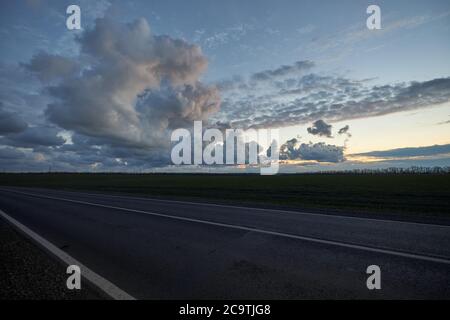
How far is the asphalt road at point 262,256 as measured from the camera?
3.77 metres

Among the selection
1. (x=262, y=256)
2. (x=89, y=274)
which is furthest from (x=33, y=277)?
(x=262, y=256)

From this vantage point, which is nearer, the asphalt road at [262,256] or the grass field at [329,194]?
the asphalt road at [262,256]

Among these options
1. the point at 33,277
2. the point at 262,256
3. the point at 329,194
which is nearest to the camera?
the point at 33,277

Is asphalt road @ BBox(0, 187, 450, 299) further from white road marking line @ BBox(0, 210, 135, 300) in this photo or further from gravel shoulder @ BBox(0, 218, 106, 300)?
gravel shoulder @ BBox(0, 218, 106, 300)

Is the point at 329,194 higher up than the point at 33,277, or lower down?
lower down

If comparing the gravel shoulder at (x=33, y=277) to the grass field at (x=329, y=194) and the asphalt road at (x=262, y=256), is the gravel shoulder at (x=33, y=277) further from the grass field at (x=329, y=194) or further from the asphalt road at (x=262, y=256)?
the grass field at (x=329, y=194)

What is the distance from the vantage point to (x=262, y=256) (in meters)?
5.24

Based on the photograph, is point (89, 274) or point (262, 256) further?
point (262, 256)

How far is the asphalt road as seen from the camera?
377cm

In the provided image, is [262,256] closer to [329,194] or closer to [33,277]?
[33,277]

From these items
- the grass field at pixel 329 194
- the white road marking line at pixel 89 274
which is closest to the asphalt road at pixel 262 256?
the white road marking line at pixel 89 274

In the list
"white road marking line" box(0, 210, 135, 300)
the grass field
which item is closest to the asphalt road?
"white road marking line" box(0, 210, 135, 300)
